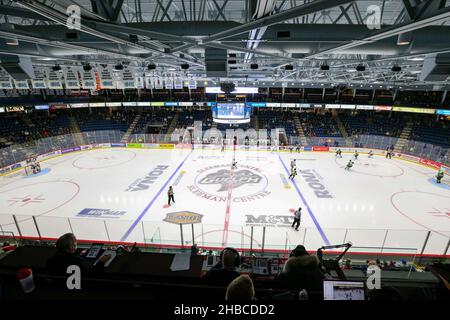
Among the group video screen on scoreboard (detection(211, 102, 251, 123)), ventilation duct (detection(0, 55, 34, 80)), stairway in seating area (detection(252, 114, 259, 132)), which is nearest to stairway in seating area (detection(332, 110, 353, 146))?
stairway in seating area (detection(252, 114, 259, 132))

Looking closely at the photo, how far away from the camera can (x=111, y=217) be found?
11.6 metres

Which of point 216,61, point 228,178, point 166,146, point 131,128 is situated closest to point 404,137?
point 228,178

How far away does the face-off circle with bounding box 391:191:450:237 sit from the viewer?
11297 millimetres

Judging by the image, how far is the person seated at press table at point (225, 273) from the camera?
264 cm

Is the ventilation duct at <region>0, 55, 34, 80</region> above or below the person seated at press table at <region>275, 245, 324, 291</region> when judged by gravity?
above

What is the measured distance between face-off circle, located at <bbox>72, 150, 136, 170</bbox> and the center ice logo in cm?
926

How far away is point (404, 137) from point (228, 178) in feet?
78.8

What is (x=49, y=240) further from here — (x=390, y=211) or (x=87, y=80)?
(x=390, y=211)

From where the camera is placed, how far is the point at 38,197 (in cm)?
1390

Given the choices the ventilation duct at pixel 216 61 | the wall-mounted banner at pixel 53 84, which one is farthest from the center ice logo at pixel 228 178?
the wall-mounted banner at pixel 53 84

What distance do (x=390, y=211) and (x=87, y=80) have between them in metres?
17.4

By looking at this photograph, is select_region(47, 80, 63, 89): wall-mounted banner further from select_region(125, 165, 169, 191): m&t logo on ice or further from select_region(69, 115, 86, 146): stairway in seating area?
select_region(69, 115, 86, 146): stairway in seating area

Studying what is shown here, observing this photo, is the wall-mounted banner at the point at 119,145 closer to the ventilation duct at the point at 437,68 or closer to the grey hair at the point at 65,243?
the grey hair at the point at 65,243

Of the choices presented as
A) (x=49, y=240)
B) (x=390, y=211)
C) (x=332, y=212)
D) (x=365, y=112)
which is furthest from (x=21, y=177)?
(x=365, y=112)
